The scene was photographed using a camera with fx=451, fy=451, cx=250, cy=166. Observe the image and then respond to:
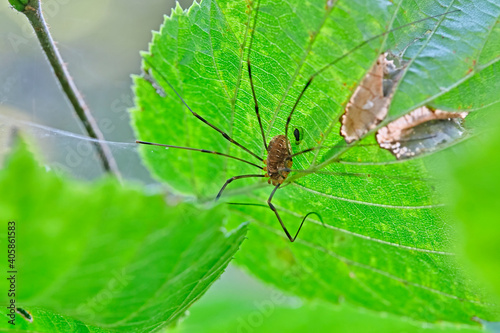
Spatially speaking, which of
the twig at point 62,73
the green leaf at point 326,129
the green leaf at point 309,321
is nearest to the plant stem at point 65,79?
the twig at point 62,73

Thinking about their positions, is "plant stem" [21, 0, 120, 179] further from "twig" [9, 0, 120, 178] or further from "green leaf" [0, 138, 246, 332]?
"green leaf" [0, 138, 246, 332]

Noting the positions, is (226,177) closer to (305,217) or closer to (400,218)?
(305,217)

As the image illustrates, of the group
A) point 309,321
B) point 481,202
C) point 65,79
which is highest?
point 65,79

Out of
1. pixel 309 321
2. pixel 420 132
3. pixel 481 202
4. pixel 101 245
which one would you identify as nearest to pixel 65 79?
pixel 101 245

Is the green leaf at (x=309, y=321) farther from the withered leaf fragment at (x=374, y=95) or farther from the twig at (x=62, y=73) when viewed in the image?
the withered leaf fragment at (x=374, y=95)

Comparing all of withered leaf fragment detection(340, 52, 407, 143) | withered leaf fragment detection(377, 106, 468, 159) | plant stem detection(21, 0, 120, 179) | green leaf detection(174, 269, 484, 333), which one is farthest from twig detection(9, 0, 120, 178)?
withered leaf fragment detection(377, 106, 468, 159)

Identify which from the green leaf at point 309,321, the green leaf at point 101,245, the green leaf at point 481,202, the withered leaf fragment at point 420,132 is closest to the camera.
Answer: the green leaf at point 481,202

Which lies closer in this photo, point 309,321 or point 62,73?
point 62,73

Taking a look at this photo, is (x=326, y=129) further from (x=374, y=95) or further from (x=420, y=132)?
(x=420, y=132)
